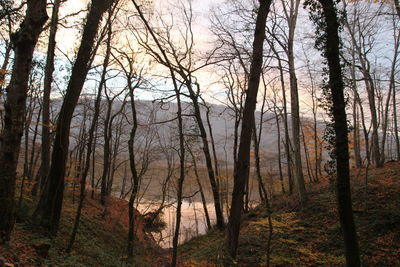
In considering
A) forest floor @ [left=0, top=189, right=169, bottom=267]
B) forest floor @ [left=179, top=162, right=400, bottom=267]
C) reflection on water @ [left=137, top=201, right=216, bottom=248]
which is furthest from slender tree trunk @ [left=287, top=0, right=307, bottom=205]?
forest floor @ [left=0, top=189, right=169, bottom=267]

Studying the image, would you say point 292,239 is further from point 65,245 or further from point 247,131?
point 65,245

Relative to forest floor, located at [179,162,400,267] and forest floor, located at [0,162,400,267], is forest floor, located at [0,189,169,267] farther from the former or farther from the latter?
forest floor, located at [179,162,400,267]

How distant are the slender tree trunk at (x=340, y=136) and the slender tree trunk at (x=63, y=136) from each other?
21.4 ft

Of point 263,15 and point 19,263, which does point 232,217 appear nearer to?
point 19,263

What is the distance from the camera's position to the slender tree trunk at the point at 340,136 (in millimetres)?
6004

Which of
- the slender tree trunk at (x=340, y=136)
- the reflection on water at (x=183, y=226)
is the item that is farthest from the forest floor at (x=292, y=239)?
the reflection on water at (x=183, y=226)

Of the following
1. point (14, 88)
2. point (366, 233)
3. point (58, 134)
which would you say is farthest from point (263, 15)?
point (366, 233)

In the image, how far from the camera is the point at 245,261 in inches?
351

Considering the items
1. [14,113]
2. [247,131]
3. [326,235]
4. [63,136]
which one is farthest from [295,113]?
[14,113]

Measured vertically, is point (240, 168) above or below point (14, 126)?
below

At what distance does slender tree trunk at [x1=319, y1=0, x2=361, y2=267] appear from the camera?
6.00 meters

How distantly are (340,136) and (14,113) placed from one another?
7129 millimetres

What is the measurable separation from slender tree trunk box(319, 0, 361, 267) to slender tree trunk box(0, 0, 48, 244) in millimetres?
6724

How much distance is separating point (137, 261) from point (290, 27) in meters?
12.9
